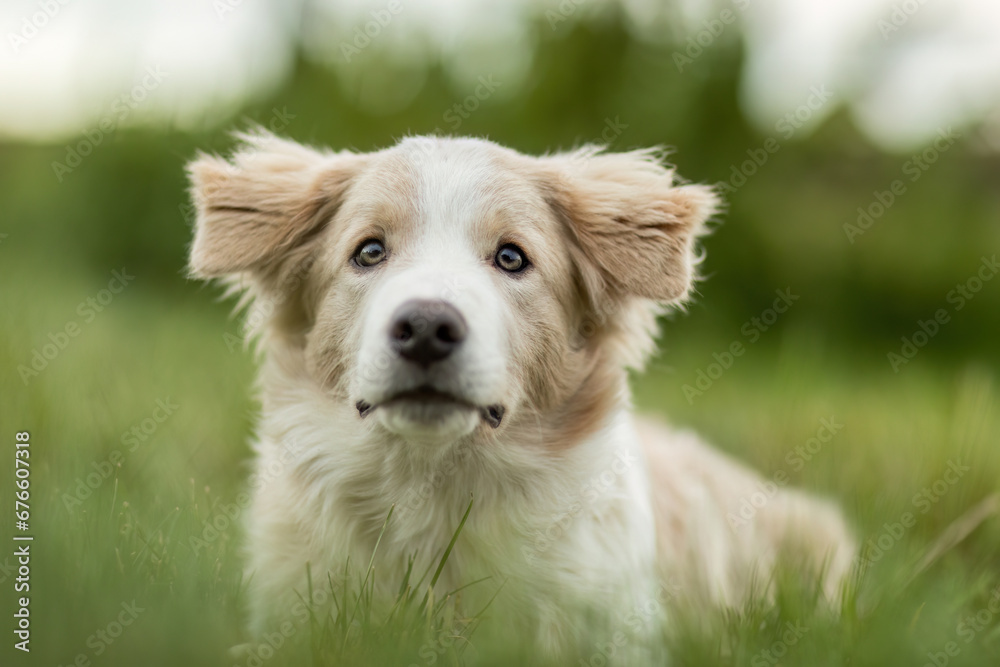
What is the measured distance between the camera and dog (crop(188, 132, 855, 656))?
3.17 m

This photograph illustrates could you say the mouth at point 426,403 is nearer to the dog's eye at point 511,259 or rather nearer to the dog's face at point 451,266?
the dog's face at point 451,266

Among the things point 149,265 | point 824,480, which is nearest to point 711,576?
point 824,480

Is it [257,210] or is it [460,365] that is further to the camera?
[257,210]

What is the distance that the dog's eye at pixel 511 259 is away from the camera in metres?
3.52

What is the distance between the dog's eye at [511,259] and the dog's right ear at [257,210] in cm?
80

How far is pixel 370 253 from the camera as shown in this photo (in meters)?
3.54

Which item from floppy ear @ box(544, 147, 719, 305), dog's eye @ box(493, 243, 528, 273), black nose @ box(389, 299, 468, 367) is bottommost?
black nose @ box(389, 299, 468, 367)

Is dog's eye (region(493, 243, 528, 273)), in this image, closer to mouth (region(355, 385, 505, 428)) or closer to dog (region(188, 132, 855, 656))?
dog (region(188, 132, 855, 656))

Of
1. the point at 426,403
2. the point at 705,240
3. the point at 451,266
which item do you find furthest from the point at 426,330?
the point at 705,240

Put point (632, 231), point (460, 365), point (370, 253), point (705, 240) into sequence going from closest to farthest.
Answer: point (460, 365), point (370, 253), point (632, 231), point (705, 240)

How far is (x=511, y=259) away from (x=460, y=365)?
72 centimetres

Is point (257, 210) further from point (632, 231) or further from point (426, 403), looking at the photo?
point (632, 231)

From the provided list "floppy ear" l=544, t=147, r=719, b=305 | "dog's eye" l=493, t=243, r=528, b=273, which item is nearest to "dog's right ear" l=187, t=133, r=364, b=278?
"dog's eye" l=493, t=243, r=528, b=273

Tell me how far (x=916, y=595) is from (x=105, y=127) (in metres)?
7.06
